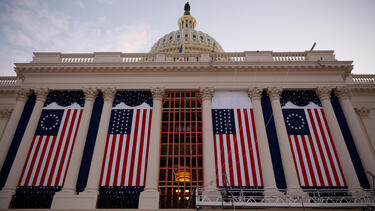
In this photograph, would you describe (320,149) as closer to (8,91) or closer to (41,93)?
(41,93)

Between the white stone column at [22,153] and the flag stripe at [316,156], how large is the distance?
59.7 feet

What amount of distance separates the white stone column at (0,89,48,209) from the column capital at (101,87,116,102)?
4506 mm

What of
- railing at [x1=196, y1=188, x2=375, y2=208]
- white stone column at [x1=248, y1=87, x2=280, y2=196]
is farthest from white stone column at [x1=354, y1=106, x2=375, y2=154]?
white stone column at [x1=248, y1=87, x2=280, y2=196]

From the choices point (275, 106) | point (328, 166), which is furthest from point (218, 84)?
point (328, 166)

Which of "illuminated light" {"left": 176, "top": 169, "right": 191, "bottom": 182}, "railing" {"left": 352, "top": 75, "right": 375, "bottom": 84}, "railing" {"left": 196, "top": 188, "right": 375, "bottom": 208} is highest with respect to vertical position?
"railing" {"left": 352, "top": 75, "right": 375, "bottom": 84}

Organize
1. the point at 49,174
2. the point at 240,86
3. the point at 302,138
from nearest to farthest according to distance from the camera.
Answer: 1. the point at 49,174
2. the point at 302,138
3. the point at 240,86

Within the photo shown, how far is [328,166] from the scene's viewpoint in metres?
16.1

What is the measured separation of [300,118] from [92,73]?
646 inches

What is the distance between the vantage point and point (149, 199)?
1473 centimetres

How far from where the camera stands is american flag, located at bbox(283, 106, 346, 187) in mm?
15727

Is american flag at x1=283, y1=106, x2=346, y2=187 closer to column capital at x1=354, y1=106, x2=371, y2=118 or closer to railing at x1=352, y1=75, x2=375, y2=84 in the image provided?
column capital at x1=354, y1=106, x2=371, y2=118

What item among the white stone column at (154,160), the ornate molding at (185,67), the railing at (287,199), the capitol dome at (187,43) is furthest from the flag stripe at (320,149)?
the capitol dome at (187,43)

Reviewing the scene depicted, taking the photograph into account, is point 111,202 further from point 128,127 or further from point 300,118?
point 300,118

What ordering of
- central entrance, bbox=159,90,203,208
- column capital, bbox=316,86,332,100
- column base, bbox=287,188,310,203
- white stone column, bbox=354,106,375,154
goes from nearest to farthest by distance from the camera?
column base, bbox=287,188,310,203
central entrance, bbox=159,90,203,208
column capital, bbox=316,86,332,100
white stone column, bbox=354,106,375,154
